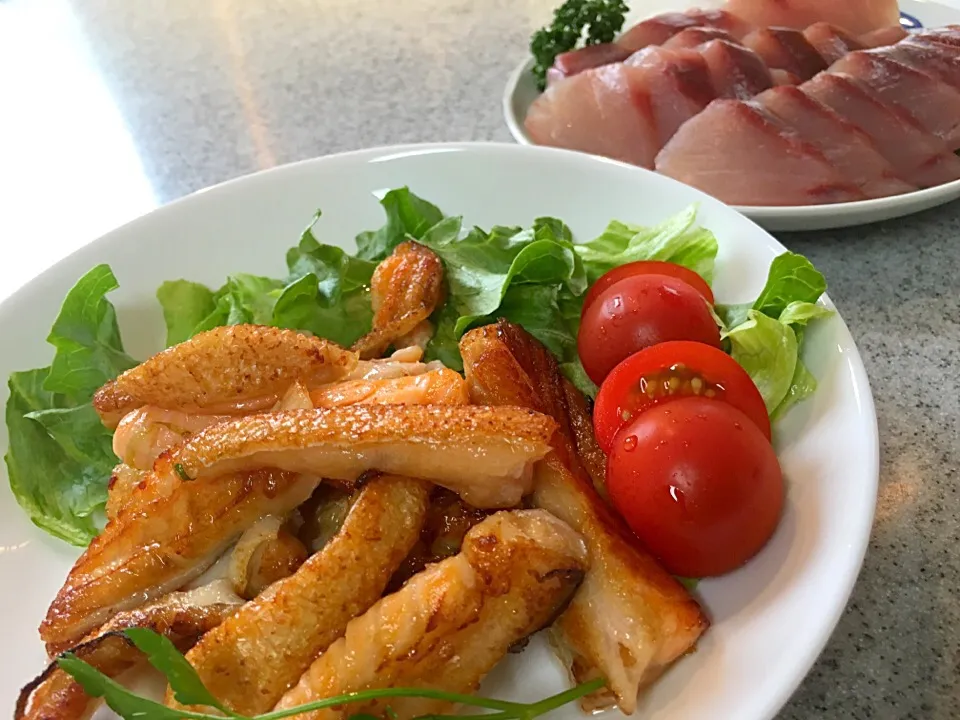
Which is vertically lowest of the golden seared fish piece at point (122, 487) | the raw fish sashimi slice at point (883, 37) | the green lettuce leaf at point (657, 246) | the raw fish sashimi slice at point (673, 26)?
the raw fish sashimi slice at point (883, 37)

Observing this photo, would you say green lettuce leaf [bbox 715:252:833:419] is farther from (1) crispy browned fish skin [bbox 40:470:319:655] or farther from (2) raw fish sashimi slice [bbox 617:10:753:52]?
(2) raw fish sashimi slice [bbox 617:10:753:52]

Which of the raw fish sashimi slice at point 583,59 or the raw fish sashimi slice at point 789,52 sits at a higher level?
the raw fish sashimi slice at point 583,59

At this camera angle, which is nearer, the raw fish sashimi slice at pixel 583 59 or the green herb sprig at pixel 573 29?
the raw fish sashimi slice at pixel 583 59

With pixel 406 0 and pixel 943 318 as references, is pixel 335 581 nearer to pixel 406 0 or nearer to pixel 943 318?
pixel 943 318

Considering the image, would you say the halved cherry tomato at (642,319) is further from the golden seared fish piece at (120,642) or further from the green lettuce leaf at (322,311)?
the golden seared fish piece at (120,642)

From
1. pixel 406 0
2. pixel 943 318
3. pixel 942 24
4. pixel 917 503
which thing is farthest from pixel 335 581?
pixel 406 0

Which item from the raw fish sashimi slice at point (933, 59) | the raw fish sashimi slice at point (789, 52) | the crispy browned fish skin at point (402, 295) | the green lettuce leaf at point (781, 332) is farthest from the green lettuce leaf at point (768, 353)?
the raw fish sashimi slice at point (789, 52)
